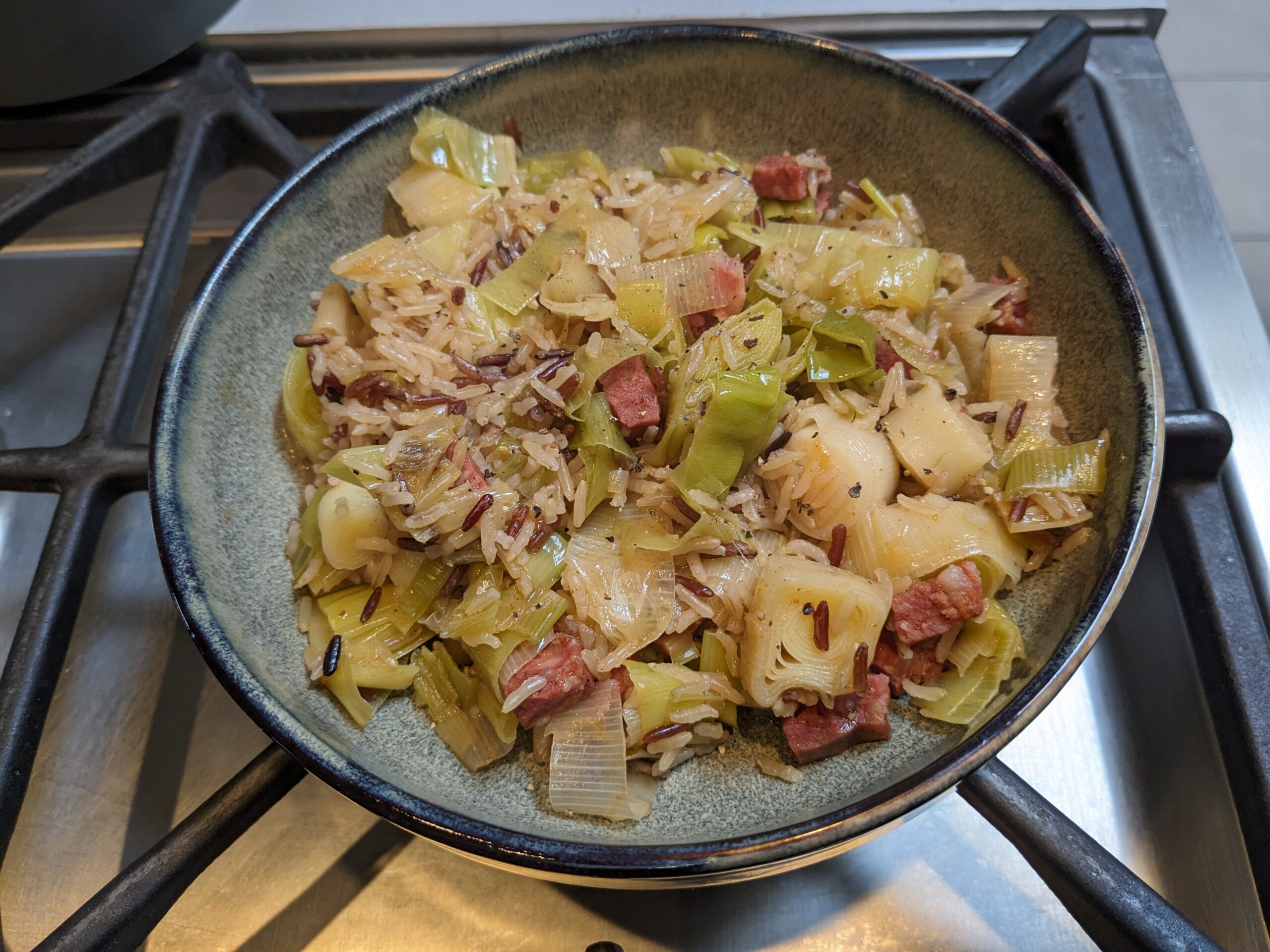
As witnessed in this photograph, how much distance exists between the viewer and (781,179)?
200 cm

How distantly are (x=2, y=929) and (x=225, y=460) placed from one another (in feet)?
3.66

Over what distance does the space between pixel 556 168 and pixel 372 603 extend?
1238 millimetres

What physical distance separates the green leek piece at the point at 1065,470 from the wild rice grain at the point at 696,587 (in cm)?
63

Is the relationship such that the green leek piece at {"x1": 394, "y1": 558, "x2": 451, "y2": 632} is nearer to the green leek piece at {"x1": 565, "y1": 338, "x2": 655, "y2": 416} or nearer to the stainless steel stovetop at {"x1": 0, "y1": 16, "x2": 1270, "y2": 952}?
the green leek piece at {"x1": 565, "y1": 338, "x2": 655, "y2": 416}

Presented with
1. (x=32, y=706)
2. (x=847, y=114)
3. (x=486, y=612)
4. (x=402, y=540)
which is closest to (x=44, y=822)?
(x=32, y=706)

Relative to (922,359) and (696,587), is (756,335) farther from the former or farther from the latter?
(696,587)

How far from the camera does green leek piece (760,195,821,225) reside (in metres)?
2.03

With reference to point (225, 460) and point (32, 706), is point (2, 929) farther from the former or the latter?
point (225, 460)

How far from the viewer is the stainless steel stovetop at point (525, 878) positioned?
1660 mm

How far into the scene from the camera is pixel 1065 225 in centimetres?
172

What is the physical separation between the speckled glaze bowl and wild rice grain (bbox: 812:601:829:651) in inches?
8.8

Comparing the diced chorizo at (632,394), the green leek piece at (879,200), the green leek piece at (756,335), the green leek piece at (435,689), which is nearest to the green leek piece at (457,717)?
the green leek piece at (435,689)

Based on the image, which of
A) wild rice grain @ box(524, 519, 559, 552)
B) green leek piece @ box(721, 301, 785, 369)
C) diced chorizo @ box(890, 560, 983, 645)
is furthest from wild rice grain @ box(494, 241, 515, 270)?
diced chorizo @ box(890, 560, 983, 645)

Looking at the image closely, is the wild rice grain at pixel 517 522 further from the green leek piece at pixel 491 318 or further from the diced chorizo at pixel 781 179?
the diced chorizo at pixel 781 179
